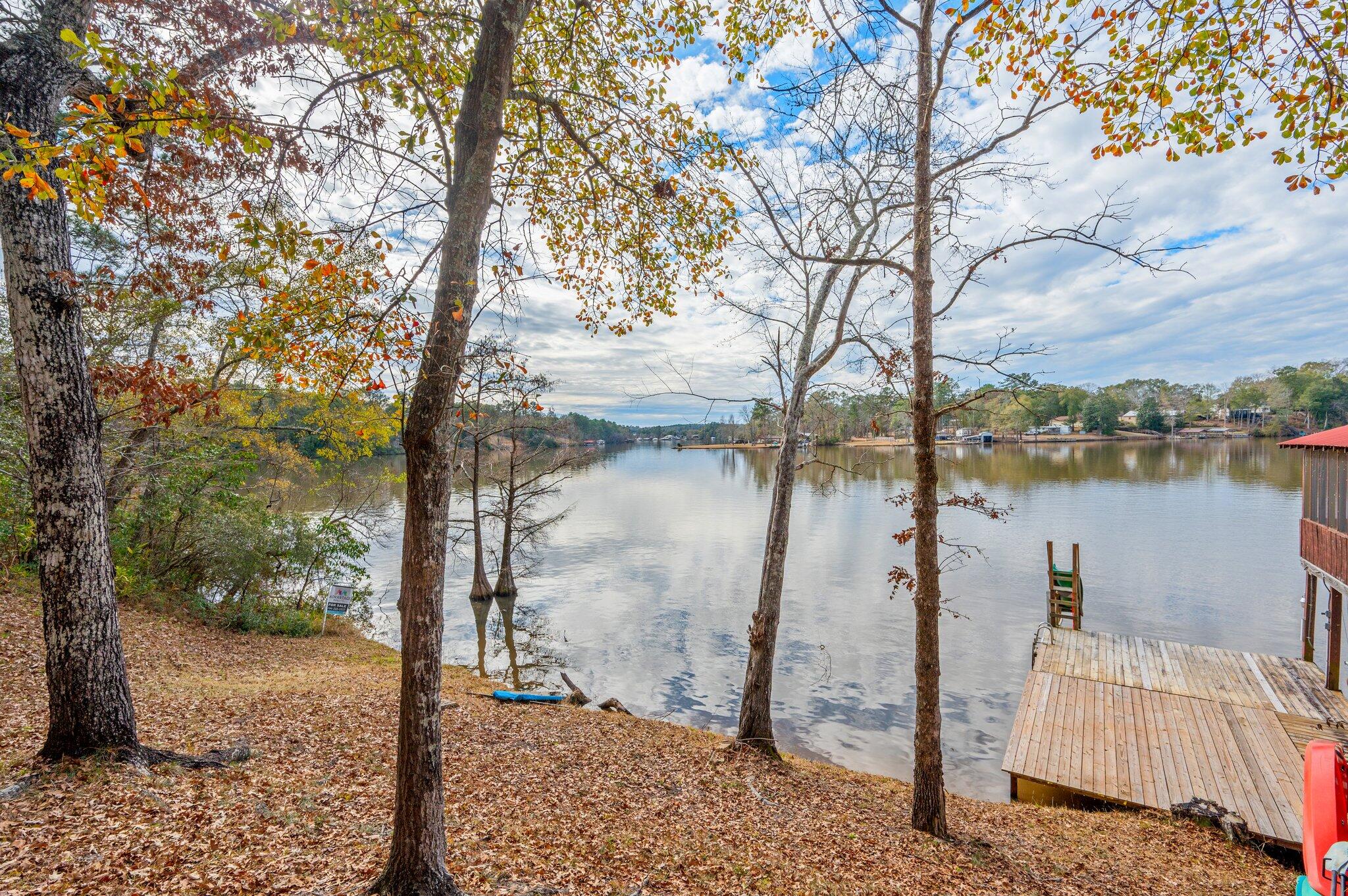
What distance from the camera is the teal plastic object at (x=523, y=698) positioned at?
9.38 metres

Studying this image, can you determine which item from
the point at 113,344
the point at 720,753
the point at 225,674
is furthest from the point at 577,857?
the point at 113,344

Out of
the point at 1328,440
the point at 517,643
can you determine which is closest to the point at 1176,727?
the point at 1328,440

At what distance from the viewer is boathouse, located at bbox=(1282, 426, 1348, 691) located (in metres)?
9.71

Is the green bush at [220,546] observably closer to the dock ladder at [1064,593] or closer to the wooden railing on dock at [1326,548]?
Answer: the dock ladder at [1064,593]

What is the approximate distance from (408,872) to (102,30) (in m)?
7.20

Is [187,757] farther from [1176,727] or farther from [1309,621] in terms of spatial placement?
[1309,621]

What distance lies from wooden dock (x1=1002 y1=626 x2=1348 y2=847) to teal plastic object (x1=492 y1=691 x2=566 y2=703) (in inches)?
284

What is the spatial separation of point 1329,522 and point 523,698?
1541 cm

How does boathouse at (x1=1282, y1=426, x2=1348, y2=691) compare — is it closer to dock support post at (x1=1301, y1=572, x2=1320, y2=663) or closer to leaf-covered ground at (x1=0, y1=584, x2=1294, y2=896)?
dock support post at (x1=1301, y1=572, x2=1320, y2=663)

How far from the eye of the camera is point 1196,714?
29.1ft

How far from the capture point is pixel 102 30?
4785 millimetres

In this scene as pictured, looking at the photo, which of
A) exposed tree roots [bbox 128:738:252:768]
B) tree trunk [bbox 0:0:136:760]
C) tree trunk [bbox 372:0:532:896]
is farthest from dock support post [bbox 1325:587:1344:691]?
tree trunk [bbox 0:0:136:760]

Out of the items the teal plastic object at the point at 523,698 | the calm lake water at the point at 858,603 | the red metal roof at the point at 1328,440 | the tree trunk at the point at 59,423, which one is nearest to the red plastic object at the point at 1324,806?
the calm lake water at the point at 858,603

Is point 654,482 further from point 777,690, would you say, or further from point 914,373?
point 914,373
